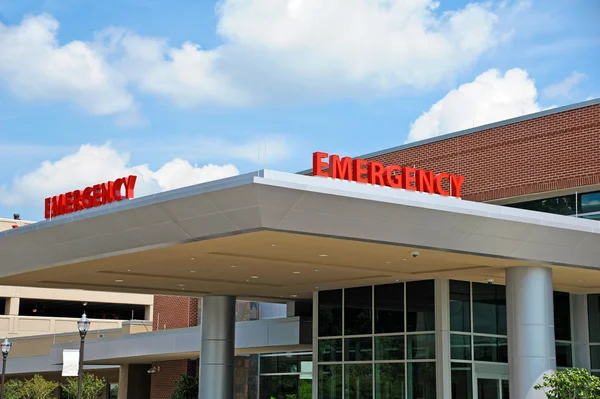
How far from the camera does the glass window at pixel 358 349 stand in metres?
32.8

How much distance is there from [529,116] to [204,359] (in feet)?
51.3

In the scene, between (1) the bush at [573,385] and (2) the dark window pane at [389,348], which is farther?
(2) the dark window pane at [389,348]

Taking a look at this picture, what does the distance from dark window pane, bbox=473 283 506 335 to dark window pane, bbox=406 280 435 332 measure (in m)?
1.57

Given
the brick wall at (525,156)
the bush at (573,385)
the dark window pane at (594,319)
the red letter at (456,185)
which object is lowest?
the bush at (573,385)

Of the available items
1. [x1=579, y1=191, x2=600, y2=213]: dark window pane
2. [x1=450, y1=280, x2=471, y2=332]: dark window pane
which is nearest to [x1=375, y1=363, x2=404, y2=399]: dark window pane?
[x1=450, y1=280, x2=471, y2=332]: dark window pane

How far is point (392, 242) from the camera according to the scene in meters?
22.5

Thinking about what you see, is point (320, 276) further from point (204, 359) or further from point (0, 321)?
point (0, 321)

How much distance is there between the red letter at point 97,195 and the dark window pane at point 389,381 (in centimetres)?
1226

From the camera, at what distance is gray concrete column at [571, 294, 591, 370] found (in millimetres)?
33688

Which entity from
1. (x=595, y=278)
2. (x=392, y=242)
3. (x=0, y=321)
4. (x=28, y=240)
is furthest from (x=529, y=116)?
(x=0, y=321)

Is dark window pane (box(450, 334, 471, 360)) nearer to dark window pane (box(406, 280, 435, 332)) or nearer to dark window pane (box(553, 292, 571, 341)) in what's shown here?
dark window pane (box(406, 280, 435, 332))

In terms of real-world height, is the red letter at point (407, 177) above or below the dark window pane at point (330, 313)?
above

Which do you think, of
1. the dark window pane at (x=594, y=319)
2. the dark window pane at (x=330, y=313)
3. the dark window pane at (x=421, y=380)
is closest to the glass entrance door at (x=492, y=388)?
the dark window pane at (x=421, y=380)

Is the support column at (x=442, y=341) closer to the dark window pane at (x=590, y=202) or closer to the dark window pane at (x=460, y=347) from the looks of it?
the dark window pane at (x=460, y=347)
